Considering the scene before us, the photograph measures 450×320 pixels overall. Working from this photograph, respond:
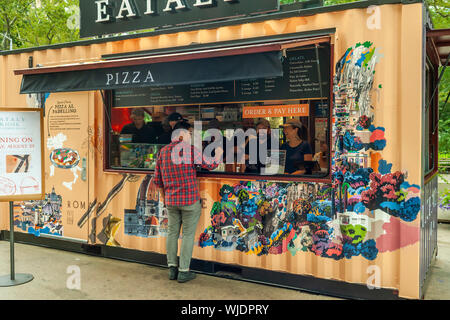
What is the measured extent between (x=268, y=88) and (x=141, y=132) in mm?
2089

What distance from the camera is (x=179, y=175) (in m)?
5.08

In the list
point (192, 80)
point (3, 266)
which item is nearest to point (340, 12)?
point (192, 80)

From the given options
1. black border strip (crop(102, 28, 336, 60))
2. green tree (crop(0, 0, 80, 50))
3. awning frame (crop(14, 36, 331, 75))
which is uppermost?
green tree (crop(0, 0, 80, 50))

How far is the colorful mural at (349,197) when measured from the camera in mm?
4383

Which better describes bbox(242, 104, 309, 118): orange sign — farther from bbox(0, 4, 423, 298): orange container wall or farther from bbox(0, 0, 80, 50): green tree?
bbox(0, 0, 80, 50): green tree

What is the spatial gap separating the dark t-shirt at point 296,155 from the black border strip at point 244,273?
1.26 metres

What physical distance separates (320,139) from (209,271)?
7.38 ft

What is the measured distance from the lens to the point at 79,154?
21.2ft

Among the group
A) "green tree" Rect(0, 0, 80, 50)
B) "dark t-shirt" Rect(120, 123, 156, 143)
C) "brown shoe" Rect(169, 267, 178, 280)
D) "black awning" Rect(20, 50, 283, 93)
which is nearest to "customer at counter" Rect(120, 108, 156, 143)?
"dark t-shirt" Rect(120, 123, 156, 143)

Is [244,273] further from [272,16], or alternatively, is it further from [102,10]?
[102,10]

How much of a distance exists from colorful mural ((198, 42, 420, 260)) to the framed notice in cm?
285

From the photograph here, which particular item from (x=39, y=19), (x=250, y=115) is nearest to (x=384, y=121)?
(x=250, y=115)

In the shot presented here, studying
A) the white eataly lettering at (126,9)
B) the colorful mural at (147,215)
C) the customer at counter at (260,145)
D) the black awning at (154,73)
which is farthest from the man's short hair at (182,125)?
the white eataly lettering at (126,9)

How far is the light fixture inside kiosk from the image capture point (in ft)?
15.8
